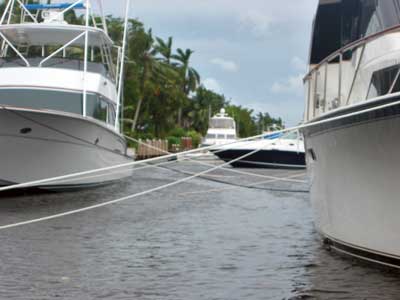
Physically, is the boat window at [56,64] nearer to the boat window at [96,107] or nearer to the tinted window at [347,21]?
the boat window at [96,107]

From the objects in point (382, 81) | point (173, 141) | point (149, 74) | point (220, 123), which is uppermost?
point (149, 74)

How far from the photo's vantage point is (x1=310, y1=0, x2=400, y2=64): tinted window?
8.59 metres

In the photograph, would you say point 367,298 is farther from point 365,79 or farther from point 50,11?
point 50,11

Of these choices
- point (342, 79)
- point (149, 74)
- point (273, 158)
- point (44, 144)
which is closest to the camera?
point (342, 79)

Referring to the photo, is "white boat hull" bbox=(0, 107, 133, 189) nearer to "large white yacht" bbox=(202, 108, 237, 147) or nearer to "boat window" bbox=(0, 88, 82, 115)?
"boat window" bbox=(0, 88, 82, 115)

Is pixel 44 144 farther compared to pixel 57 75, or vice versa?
pixel 57 75

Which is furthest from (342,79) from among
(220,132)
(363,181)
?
(220,132)

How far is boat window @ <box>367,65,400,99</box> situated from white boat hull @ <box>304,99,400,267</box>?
474 millimetres

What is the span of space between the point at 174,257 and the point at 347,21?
13.9 ft

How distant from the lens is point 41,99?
16.2 m

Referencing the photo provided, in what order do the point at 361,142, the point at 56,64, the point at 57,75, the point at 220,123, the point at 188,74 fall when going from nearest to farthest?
1. the point at 361,142
2. the point at 57,75
3. the point at 56,64
4. the point at 220,123
5. the point at 188,74

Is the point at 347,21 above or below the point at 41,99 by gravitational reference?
above

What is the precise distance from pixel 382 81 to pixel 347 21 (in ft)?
9.72

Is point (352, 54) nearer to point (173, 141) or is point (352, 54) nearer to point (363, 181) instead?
point (363, 181)
